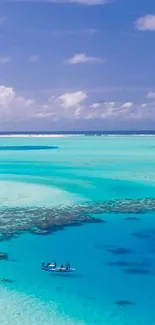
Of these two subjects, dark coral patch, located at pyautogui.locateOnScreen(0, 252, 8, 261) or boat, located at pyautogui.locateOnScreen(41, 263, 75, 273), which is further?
dark coral patch, located at pyautogui.locateOnScreen(0, 252, 8, 261)

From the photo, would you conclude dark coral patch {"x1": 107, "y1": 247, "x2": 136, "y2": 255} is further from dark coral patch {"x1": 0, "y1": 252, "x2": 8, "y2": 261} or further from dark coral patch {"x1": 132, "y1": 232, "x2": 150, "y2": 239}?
dark coral patch {"x1": 0, "y1": 252, "x2": 8, "y2": 261}

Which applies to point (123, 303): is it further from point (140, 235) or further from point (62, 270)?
point (140, 235)

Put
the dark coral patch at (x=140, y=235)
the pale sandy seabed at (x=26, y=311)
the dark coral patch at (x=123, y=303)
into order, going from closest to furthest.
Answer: the pale sandy seabed at (x=26, y=311) → the dark coral patch at (x=123, y=303) → the dark coral patch at (x=140, y=235)

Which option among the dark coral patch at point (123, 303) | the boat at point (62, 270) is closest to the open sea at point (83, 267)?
the dark coral patch at point (123, 303)

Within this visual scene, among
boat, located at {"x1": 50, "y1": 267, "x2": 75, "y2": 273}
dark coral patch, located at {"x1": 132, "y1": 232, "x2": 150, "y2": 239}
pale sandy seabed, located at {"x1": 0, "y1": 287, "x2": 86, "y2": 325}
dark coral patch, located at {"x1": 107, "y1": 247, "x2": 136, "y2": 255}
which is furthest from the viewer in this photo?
dark coral patch, located at {"x1": 132, "y1": 232, "x2": 150, "y2": 239}

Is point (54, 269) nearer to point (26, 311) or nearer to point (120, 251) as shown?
point (26, 311)

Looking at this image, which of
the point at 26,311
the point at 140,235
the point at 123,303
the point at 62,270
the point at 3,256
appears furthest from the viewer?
the point at 140,235

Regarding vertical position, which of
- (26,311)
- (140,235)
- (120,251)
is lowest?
(26,311)

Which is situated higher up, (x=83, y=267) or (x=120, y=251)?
(x=120, y=251)

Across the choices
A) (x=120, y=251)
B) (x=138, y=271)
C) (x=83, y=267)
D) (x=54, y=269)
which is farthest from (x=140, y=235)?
(x=54, y=269)

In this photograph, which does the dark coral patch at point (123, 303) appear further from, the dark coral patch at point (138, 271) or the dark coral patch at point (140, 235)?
the dark coral patch at point (140, 235)

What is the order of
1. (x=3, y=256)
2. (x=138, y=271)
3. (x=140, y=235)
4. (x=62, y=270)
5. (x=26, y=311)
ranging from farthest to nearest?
(x=140, y=235), (x=3, y=256), (x=138, y=271), (x=62, y=270), (x=26, y=311)

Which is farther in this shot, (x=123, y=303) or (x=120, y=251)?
(x=120, y=251)

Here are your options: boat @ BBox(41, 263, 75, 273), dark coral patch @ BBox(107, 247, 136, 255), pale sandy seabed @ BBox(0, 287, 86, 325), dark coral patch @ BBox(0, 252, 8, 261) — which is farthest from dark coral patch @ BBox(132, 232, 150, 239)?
pale sandy seabed @ BBox(0, 287, 86, 325)
